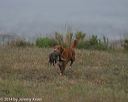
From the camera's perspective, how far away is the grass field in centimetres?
891

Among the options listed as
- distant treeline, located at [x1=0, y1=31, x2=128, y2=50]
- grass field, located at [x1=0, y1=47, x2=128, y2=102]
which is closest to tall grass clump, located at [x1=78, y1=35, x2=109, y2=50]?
distant treeline, located at [x1=0, y1=31, x2=128, y2=50]

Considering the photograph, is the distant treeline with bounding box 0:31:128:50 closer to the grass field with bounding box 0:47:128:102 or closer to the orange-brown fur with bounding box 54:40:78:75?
the grass field with bounding box 0:47:128:102

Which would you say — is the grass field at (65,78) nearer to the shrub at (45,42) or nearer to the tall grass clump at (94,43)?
the shrub at (45,42)

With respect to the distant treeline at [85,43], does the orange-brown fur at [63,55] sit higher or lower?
higher

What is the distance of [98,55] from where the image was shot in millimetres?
16047

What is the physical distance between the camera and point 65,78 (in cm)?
1112

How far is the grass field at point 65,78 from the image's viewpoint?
8.91 m

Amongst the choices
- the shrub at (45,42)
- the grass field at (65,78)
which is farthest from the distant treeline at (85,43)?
the grass field at (65,78)

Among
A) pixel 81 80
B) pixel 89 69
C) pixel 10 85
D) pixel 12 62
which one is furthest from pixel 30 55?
pixel 10 85

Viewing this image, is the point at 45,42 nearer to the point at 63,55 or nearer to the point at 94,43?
the point at 94,43

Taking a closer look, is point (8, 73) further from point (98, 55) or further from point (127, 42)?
point (127, 42)

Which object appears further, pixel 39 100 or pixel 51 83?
pixel 51 83

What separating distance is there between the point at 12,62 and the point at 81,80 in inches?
117

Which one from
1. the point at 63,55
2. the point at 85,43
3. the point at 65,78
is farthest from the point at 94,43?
the point at 65,78
